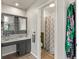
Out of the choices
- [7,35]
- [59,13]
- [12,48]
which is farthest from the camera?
[12,48]

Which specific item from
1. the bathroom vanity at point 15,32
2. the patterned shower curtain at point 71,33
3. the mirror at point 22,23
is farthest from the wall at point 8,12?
the patterned shower curtain at point 71,33

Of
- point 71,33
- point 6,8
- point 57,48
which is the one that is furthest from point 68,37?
point 6,8

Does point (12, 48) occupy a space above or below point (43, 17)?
below

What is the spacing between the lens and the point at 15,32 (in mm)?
3912

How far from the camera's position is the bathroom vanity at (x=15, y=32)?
3.47 meters

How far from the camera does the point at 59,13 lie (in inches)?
79.8

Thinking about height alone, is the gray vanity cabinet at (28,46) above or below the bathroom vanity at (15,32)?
below

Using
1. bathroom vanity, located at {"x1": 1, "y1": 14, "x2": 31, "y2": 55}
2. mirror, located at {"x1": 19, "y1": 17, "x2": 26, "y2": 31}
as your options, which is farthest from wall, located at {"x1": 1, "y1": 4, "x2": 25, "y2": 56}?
mirror, located at {"x1": 19, "y1": 17, "x2": 26, "y2": 31}

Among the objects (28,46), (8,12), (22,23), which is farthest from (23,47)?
(8,12)

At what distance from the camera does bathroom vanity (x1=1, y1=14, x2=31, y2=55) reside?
3.47 metres

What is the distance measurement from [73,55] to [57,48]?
1.86ft

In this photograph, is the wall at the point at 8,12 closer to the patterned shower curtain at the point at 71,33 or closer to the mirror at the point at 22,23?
the mirror at the point at 22,23

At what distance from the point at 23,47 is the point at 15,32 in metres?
0.86

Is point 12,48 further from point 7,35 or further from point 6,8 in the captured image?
point 6,8
